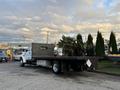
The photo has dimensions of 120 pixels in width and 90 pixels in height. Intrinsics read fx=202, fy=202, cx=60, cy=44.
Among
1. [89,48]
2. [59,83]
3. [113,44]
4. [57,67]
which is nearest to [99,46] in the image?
[113,44]

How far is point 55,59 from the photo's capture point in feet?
47.4

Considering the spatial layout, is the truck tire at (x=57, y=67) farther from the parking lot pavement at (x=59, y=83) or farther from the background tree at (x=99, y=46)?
the background tree at (x=99, y=46)

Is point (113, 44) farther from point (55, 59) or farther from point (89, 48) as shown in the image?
point (55, 59)

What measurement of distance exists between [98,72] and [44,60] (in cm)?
432

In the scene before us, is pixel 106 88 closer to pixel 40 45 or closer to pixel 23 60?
pixel 40 45

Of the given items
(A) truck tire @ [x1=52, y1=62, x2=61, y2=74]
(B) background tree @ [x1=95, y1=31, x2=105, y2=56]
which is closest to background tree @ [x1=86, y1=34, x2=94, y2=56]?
(B) background tree @ [x1=95, y1=31, x2=105, y2=56]

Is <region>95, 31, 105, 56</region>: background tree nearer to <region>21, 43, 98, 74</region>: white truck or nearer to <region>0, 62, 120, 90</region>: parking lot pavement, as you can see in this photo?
<region>21, 43, 98, 74</region>: white truck

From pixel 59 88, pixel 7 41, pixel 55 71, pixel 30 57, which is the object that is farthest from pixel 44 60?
pixel 7 41

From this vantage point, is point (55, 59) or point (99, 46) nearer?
point (55, 59)

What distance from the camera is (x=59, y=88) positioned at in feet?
30.1

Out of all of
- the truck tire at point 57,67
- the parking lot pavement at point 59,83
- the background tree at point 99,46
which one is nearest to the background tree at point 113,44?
the background tree at point 99,46

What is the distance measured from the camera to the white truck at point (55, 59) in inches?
503

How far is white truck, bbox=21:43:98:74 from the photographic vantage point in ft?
41.9

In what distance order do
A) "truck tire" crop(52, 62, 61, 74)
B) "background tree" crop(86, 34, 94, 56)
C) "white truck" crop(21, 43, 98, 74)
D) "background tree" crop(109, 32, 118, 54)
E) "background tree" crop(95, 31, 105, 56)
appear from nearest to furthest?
1. "white truck" crop(21, 43, 98, 74)
2. "truck tire" crop(52, 62, 61, 74)
3. "background tree" crop(86, 34, 94, 56)
4. "background tree" crop(95, 31, 105, 56)
5. "background tree" crop(109, 32, 118, 54)
